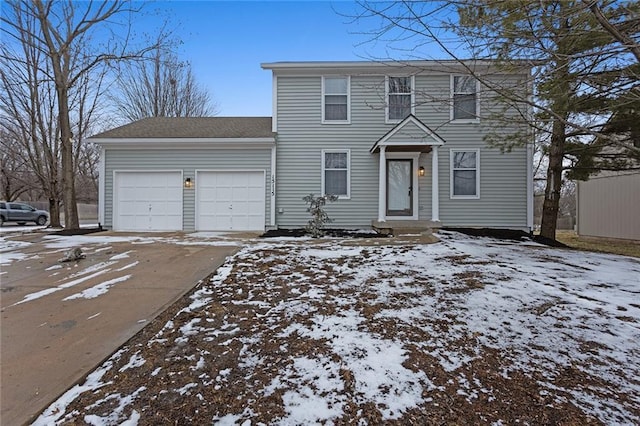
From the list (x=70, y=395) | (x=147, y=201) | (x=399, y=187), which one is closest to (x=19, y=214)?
(x=147, y=201)

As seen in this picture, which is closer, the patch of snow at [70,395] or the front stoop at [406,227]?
the patch of snow at [70,395]

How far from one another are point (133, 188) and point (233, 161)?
3.49m

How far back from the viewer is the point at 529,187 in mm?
9906

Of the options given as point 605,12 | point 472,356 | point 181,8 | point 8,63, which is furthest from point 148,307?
point 8,63

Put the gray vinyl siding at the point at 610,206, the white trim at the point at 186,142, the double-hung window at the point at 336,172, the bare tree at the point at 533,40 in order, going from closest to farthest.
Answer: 1. the bare tree at the point at 533,40
2. the white trim at the point at 186,142
3. the double-hung window at the point at 336,172
4. the gray vinyl siding at the point at 610,206

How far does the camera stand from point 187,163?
10258 millimetres

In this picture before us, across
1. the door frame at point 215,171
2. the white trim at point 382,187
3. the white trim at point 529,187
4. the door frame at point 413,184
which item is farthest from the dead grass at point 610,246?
the door frame at point 215,171

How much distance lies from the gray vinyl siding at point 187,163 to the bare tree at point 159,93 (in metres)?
10.7

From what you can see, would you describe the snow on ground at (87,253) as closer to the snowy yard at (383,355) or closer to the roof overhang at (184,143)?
the snowy yard at (383,355)

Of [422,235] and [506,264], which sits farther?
[422,235]

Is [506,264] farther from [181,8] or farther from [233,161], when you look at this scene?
[181,8]

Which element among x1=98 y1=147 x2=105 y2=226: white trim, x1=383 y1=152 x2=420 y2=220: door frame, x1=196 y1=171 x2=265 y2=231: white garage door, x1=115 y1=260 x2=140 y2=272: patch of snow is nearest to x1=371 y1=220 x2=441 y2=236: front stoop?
x1=383 y1=152 x2=420 y2=220: door frame

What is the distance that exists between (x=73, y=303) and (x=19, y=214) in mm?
20367

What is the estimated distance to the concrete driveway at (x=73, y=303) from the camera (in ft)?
7.58
